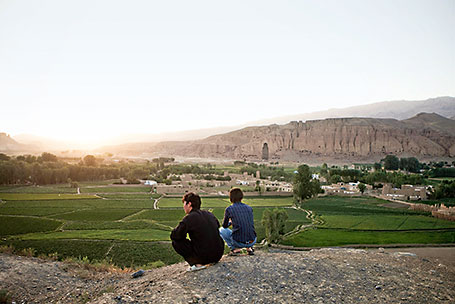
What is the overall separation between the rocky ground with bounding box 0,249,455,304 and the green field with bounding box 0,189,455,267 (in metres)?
8.78

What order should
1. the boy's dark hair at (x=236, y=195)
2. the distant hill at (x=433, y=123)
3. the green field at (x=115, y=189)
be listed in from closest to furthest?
the boy's dark hair at (x=236, y=195) → the green field at (x=115, y=189) → the distant hill at (x=433, y=123)

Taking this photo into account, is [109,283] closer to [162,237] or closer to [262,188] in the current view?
[162,237]

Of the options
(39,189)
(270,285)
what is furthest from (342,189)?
(270,285)

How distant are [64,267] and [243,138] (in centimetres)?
10089

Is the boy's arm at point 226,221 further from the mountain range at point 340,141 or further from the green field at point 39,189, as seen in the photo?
the mountain range at point 340,141

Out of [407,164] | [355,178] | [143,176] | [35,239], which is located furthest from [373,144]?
[35,239]

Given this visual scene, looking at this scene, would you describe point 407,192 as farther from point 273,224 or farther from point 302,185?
point 273,224

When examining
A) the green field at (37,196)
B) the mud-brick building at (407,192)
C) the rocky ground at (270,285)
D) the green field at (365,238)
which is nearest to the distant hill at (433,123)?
the mud-brick building at (407,192)

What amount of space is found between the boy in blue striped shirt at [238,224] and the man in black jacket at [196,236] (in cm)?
69

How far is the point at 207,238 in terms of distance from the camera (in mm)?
5035

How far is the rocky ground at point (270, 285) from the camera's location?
450 centimetres

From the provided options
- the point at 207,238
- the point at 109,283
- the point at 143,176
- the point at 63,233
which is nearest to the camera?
the point at 207,238

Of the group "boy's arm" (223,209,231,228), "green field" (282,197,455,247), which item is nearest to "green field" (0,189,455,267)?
"green field" (282,197,455,247)

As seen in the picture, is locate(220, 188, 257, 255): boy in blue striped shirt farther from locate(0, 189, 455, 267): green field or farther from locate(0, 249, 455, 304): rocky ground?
locate(0, 189, 455, 267): green field
